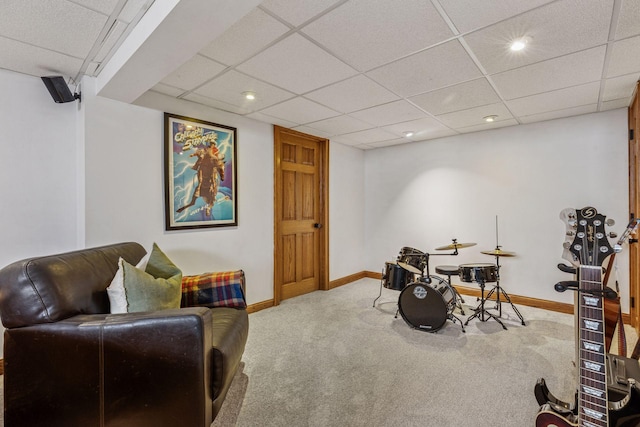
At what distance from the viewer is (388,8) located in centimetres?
153

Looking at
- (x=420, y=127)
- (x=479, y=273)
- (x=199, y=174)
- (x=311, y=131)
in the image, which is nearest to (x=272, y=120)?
(x=311, y=131)

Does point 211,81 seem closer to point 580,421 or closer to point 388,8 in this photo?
point 388,8

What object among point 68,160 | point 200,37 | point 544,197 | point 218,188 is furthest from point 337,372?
point 544,197

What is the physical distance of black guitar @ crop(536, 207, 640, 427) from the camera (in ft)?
4.39

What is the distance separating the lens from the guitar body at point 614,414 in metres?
1.33

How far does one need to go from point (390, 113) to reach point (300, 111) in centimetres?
95

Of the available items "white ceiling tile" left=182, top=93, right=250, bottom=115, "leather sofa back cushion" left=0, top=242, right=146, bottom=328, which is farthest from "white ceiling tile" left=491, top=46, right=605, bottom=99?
"leather sofa back cushion" left=0, top=242, right=146, bottom=328

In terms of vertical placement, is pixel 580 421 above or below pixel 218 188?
below

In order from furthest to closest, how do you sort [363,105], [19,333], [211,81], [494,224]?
[494,224], [363,105], [211,81], [19,333]

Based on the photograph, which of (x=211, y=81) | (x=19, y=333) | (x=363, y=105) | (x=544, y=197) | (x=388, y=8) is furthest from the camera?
(x=544, y=197)

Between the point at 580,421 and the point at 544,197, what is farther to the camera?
the point at 544,197

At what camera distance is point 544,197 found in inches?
138

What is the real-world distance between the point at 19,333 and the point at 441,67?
2.82 m

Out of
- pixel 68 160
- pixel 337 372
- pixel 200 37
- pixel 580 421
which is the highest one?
pixel 200 37
